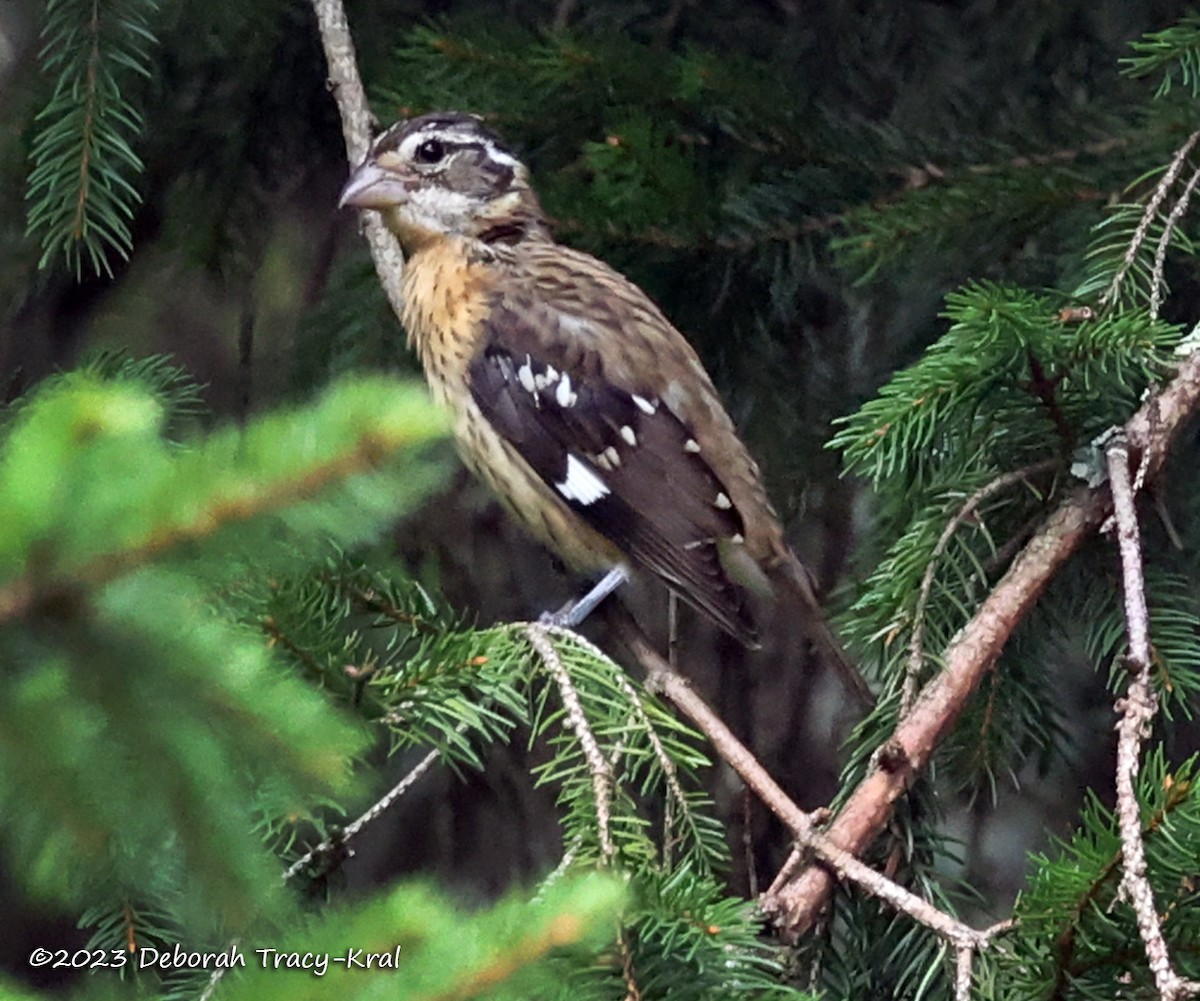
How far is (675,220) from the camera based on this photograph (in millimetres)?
2365

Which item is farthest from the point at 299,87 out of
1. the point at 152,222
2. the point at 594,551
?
the point at 594,551

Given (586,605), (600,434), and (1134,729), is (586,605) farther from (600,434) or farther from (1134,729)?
(1134,729)

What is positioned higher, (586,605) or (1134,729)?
(1134,729)

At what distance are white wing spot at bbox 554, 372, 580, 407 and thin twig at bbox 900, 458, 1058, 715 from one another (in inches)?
38.1

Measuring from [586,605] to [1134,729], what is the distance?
119 cm

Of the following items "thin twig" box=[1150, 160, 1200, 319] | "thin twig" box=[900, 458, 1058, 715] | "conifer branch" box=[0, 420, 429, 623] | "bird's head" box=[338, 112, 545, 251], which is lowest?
"thin twig" box=[900, 458, 1058, 715]

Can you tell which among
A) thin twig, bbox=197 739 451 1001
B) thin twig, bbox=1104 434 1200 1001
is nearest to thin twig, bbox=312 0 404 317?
thin twig, bbox=197 739 451 1001

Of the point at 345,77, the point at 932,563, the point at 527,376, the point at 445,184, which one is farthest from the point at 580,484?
the point at 932,563

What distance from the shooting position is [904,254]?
88.3 inches

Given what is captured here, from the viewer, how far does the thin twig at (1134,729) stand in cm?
120

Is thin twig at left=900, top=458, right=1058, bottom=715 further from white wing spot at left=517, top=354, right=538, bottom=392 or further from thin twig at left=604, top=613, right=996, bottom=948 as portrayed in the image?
white wing spot at left=517, top=354, right=538, bottom=392

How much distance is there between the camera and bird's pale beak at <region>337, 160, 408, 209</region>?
2508 millimetres

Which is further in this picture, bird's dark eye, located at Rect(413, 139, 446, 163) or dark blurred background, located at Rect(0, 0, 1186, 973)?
bird's dark eye, located at Rect(413, 139, 446, 163)

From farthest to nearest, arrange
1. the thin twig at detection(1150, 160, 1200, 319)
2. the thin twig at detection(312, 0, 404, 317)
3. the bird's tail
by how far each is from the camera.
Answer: the bird's tail < the thin twig at detection(312, 0, 404, 317) < the thin twig at detection(1150, 160, 1200, 319)
